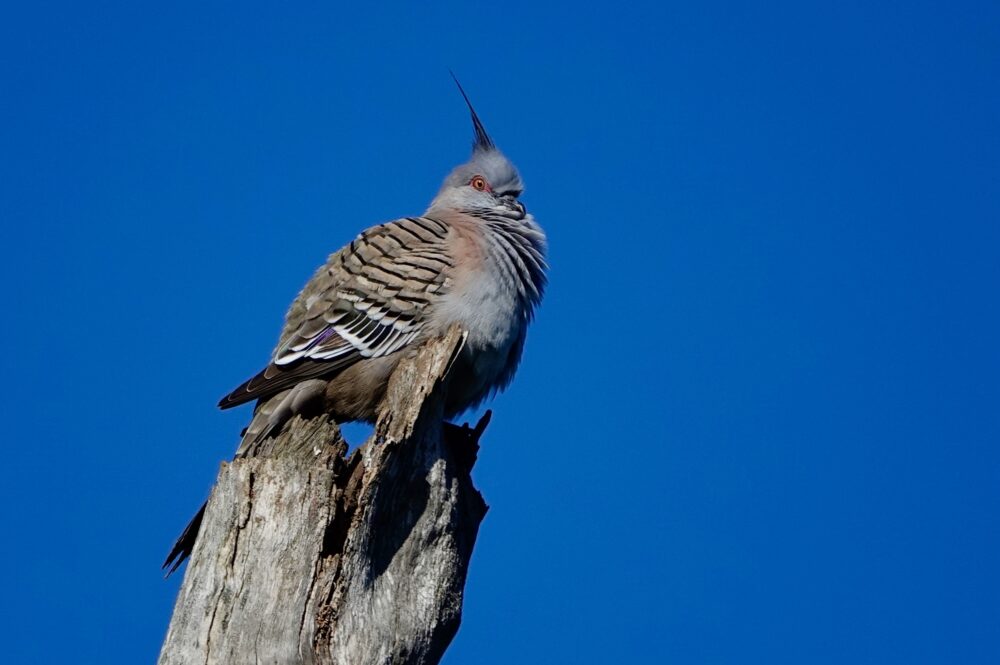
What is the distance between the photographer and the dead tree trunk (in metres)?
5.60

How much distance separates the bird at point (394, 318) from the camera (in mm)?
8141

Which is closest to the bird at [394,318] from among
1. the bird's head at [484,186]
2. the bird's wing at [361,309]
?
the bird's wing at [361,309]

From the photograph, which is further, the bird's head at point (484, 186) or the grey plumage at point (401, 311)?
the bird's head at point (484, 186)

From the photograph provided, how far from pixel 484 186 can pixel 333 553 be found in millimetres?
5248

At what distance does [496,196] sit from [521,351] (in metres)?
1.92

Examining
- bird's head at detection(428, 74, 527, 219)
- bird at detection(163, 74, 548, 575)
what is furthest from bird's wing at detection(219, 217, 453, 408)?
bird's head at detection(428, 74, 527, 219)

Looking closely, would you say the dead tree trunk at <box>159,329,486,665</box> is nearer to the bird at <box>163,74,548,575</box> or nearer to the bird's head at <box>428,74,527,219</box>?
the bird at <box>163,74,548,575</box>

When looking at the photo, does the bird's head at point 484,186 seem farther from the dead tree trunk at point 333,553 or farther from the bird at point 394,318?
the dead tree trunk at point 333,553

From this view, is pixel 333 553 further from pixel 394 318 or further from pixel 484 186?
pixel 484 186

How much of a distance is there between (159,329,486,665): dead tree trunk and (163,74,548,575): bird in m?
1.42

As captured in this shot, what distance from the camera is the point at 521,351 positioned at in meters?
9.06

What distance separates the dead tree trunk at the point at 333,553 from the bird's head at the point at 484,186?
3.63 metres

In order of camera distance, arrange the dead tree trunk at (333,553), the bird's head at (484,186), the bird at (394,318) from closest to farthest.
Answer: the dead tree trunk at (333,553), the bird at (394,318), the bird's head at (484,186)

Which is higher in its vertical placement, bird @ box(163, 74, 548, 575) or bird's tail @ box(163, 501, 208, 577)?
bird @ box(163, 74, 548, 575)
